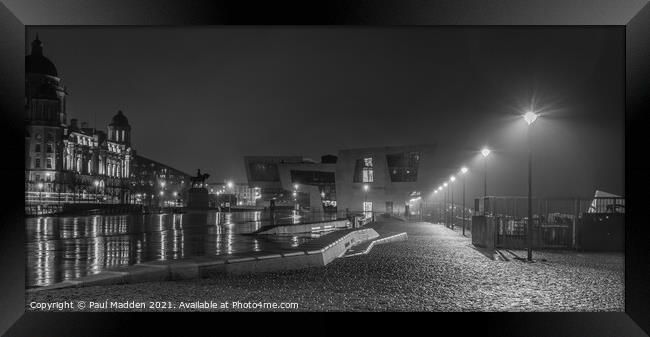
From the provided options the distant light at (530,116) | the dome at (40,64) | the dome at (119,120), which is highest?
the dome at (40,64)

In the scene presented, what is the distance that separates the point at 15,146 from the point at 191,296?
2.99m

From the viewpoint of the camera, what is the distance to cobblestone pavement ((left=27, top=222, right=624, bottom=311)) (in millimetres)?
7535

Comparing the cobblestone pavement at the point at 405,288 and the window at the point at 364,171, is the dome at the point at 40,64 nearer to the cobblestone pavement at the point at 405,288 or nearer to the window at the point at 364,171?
the window at the point at 364,171

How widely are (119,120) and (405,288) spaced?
104 m

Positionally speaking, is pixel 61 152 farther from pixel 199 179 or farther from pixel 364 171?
pixel 364 171

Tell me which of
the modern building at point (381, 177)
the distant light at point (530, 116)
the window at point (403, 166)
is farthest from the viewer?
the window at point (403, 166)

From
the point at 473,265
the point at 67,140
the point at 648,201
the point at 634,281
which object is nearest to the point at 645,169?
the point at 648,201

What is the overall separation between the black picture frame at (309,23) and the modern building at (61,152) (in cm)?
6885

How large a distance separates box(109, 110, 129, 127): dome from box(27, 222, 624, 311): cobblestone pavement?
329 feet

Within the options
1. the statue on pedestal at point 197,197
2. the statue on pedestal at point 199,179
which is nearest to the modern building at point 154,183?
the statue on pedestal at point 199,179

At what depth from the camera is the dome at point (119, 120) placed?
103338 millimetres

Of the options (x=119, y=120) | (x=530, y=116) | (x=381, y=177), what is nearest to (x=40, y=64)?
(x=119, y=120)

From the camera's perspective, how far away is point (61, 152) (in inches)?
3221

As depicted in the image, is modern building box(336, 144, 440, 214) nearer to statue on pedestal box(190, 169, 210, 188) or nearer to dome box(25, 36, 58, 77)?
statue on pedestal box(190, 169, 210, 188)
